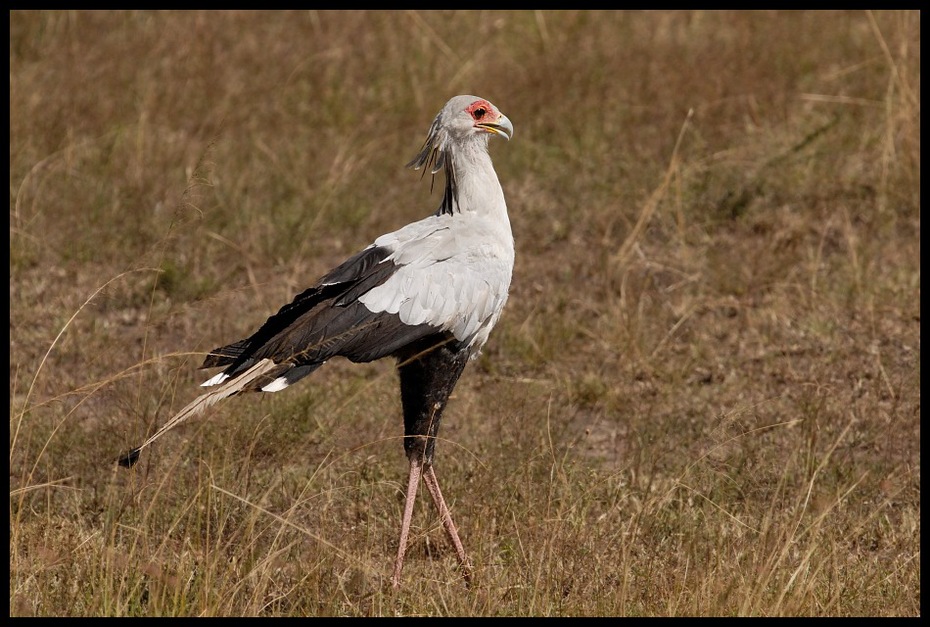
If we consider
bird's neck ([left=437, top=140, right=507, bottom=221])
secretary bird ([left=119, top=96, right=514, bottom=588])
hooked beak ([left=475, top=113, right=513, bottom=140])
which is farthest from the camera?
hooked beak ([left=475, top=113, right=513, bottom=140])

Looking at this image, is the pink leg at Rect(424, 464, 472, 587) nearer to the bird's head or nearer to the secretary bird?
the secretary bird

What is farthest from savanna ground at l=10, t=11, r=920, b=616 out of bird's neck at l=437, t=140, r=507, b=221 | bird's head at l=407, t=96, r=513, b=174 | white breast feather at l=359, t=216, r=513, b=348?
bird's head at l=407, t=96, r=513, b=174

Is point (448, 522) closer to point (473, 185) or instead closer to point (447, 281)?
point (447, 281)

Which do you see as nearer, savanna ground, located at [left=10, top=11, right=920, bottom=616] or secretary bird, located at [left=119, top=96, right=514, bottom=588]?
savanna ground, located at [left=10, top=11, right=920, bottom=616]

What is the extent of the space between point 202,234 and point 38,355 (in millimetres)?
1313

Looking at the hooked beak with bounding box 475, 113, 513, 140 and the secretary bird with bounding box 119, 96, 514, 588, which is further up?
the hooked beak with bounding box 475, 113, 513, 140

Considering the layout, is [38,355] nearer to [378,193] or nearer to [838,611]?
[378,193]

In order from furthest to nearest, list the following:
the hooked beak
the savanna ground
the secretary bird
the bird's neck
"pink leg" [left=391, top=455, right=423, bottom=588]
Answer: the hooked beak, the bird's neck, "pink leg" [left=391, top=455, right=423, bottom=588], the secretary bird, the savanna ground

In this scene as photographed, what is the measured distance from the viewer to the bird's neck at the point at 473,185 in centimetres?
470

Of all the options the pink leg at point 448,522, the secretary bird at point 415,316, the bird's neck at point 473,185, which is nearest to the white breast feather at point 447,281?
the secretary bird at point 415,316

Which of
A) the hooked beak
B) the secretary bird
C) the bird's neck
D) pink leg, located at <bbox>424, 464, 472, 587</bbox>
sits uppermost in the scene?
the hooked beak

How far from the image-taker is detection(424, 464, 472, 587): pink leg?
4.30 metres

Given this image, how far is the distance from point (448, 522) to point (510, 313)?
2227mm

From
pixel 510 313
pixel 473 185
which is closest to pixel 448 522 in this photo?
pixel 473 185
